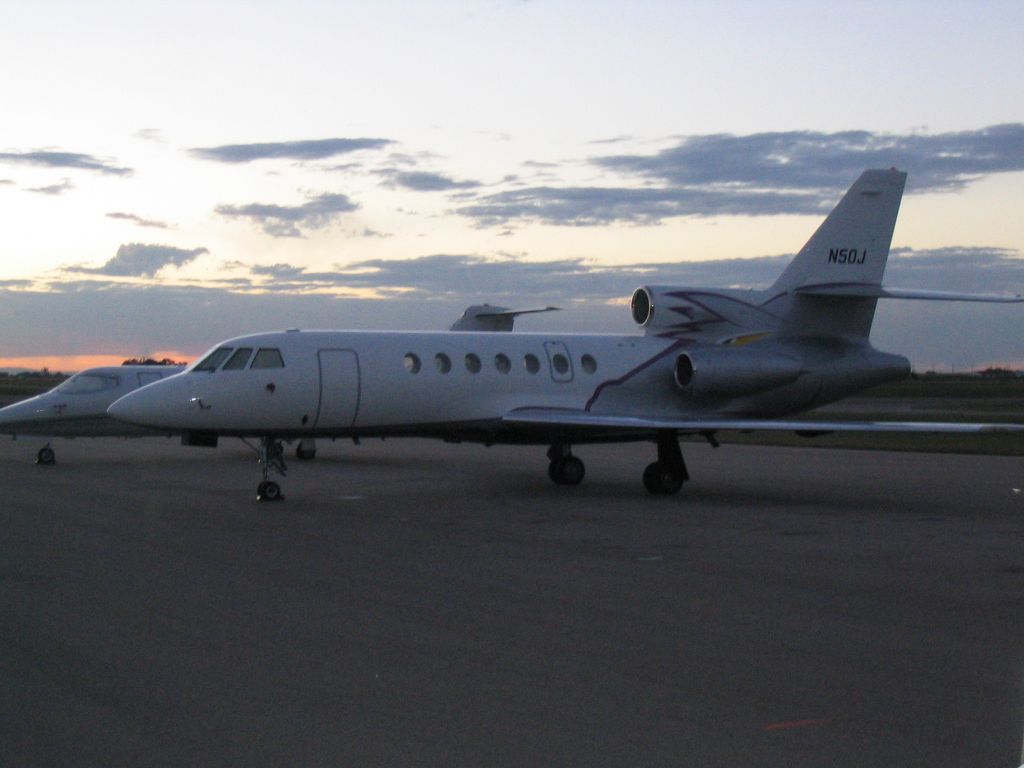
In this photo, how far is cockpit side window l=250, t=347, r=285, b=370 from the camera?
18469 mm

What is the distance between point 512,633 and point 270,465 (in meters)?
10.6

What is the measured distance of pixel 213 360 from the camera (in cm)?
1852

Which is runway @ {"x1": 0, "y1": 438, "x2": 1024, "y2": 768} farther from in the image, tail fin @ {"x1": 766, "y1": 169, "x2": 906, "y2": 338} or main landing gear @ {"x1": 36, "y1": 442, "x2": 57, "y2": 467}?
main landing gear @ {"x1": 36, "y1": 442, "x2": 57, "y2": 467}

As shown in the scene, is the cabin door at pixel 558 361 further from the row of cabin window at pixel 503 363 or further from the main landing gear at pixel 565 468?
the main landing gear at pixel 565 468

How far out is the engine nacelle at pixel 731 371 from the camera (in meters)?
20.9

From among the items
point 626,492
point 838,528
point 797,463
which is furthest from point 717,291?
point 838,528

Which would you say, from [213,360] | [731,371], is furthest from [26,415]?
[731,371]

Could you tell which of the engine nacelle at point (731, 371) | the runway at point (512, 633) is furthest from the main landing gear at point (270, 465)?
the engine nacelle at point (731, 371)

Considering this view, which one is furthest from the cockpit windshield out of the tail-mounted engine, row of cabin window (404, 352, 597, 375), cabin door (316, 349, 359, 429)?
the tail-mounted engine

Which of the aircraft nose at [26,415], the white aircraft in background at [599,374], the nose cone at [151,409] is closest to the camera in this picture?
the nose cone at [151,409]

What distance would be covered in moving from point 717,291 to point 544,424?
479cm

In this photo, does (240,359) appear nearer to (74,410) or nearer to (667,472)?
(667,472)

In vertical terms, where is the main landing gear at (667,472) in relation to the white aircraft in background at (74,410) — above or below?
above

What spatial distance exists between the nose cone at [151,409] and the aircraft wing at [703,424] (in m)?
5.21
